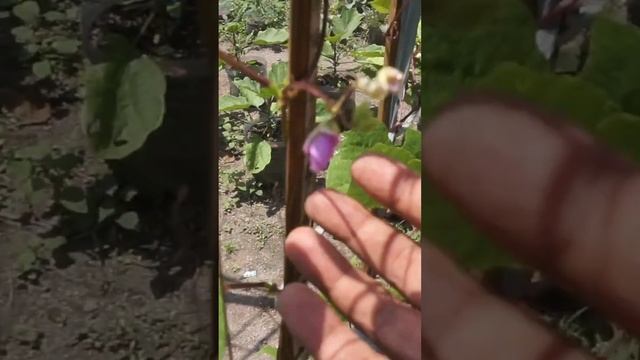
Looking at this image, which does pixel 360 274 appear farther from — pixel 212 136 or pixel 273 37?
pixel 273 37

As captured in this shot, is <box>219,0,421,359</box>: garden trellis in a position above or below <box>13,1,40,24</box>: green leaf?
below

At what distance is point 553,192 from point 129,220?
24 cm

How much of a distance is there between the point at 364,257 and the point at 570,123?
1.33 ft

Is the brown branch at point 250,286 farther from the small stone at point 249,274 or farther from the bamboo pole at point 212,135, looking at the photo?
the small stone at point 249,274

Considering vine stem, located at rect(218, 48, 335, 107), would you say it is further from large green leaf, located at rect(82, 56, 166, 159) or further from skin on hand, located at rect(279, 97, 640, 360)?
skin on hand, located at rect(279, 97, 640, 360)

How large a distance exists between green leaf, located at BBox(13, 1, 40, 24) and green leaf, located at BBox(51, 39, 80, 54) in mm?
14

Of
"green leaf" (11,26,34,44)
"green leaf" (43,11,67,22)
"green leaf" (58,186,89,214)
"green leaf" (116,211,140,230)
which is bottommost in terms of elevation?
"green leaf" (116,211,140,230)

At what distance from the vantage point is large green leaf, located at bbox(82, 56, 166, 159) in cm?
44

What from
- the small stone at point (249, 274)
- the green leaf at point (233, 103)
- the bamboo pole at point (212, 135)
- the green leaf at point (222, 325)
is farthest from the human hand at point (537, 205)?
the small stone at point (249, 274)

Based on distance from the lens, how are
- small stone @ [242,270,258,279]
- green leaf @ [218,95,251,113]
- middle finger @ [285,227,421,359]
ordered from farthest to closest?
small stone @ [242,270,258,279] → green leaf @ [218,95,251,113] → middle finger @ [285,227,421,359]

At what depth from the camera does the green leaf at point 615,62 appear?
0.30 meters

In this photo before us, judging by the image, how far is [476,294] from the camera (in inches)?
13.7

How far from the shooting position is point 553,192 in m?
0.31

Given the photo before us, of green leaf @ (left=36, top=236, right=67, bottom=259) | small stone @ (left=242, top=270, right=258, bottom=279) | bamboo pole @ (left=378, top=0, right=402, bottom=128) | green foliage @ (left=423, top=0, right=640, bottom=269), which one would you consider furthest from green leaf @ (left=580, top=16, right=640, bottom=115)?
small stone @ (left=242, top=270, right=258, bottom=279)
